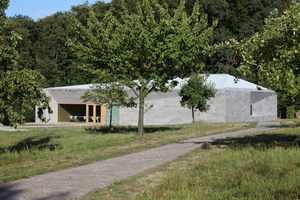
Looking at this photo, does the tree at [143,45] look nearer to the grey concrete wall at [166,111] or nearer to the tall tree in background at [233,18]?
the grey concrete wall at [166,111]

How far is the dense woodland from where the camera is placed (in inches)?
2048

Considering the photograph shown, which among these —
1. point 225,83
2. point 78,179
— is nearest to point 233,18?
point 225,83

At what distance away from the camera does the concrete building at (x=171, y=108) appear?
110 feet

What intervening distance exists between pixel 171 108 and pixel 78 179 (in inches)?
1041

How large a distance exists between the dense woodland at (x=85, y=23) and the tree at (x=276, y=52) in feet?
117

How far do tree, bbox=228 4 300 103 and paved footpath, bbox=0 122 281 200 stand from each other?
4.26 meters

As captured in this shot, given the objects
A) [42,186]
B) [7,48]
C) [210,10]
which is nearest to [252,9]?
[210,10]

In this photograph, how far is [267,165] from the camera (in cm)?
807

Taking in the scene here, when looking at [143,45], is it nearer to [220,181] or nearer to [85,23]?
[220,181]

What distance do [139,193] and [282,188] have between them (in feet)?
9.61

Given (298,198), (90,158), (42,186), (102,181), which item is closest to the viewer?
(298,198)

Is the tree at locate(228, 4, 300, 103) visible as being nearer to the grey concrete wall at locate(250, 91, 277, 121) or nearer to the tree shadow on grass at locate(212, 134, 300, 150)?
the tree shadow on grass at locate(212, 134, 300, 150)

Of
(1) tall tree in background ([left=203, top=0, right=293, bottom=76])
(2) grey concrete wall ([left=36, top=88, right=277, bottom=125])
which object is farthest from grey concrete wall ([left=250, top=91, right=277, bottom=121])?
(1) tall tree in background ([left=203, top=0, right=293, bottom=76])

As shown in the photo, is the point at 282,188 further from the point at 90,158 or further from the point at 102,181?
the point at 90,158
